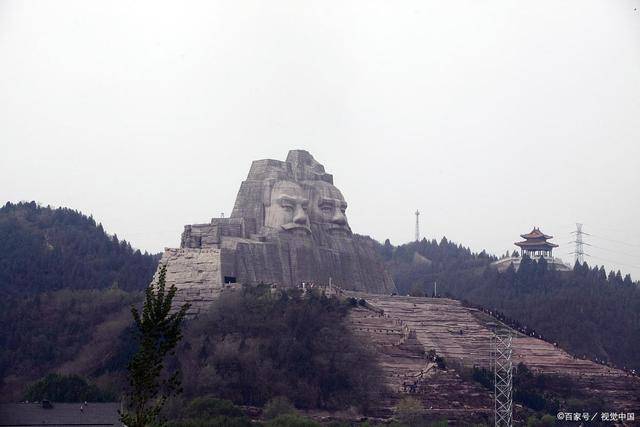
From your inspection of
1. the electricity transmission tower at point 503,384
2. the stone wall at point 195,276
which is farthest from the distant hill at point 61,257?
the electricity transmission tower at point 503,384

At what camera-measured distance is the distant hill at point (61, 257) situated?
2677 inches

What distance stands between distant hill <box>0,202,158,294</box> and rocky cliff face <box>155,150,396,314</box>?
428 inches

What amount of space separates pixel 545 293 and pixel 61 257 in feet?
101

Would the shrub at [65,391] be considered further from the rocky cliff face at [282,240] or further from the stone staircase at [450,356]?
the rocky cliff face at [282,240]

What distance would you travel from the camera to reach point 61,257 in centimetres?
7081

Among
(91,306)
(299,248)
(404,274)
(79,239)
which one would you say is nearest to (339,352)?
(299,248)

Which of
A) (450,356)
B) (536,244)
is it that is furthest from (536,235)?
(450,356)

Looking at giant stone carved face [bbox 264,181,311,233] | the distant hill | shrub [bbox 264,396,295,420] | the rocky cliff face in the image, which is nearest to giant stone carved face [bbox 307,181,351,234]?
the rocky cliff face

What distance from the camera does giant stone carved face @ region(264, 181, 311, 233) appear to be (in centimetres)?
5647

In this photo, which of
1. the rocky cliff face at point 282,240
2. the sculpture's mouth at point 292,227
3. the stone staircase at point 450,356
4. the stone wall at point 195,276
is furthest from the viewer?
the sculpture's mouth at point 292,227

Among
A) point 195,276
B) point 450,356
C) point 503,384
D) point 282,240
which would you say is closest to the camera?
point 503,384

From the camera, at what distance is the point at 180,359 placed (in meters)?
48.8

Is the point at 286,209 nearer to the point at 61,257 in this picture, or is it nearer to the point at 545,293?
the point at 61,257

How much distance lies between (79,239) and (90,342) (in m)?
20.7
